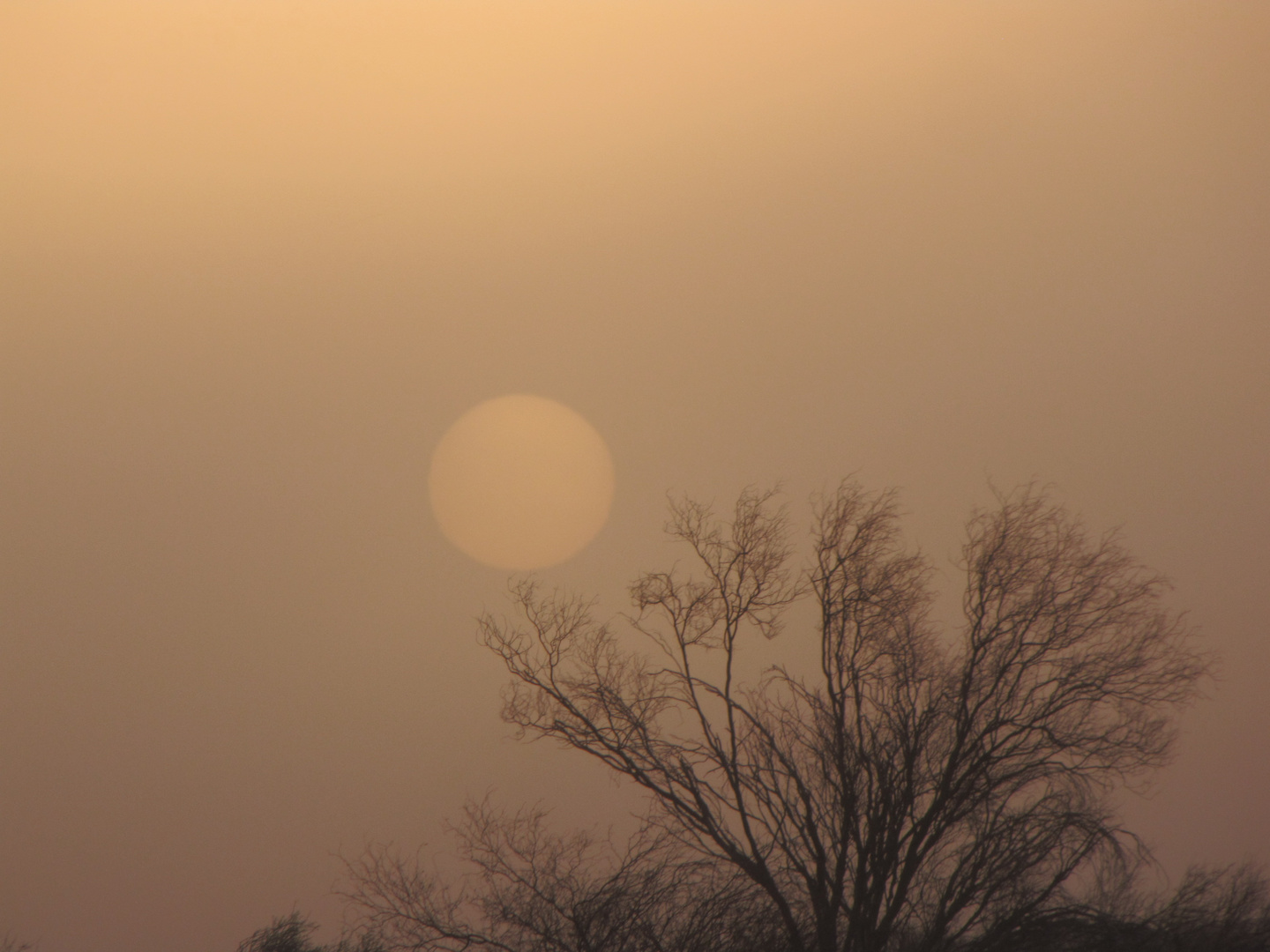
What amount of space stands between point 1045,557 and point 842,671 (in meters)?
2.66

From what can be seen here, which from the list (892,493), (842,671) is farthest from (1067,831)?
(892,493)

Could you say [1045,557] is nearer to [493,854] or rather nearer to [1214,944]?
[1214,944]

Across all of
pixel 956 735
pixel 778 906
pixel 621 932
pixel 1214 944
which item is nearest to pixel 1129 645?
pixel 956 735

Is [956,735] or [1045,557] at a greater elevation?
[1045,557]

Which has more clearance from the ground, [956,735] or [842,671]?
[842,671]

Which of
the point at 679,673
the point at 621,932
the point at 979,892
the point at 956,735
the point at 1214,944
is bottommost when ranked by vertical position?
the point at 1214,944

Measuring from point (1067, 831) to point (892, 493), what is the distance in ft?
13.1

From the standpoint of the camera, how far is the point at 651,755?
11.2 metres

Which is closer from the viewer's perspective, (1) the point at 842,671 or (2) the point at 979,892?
(2) the point at 979,892

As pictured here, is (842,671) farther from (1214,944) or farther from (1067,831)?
(1214,944)

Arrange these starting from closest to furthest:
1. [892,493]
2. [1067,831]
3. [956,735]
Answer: [1067,831] < [956,735] < [892,493]

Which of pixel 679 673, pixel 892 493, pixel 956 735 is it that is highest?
pixel 892 493

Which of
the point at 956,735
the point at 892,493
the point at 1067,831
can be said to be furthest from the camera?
the point at 892,493

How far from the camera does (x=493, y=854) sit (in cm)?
1102
